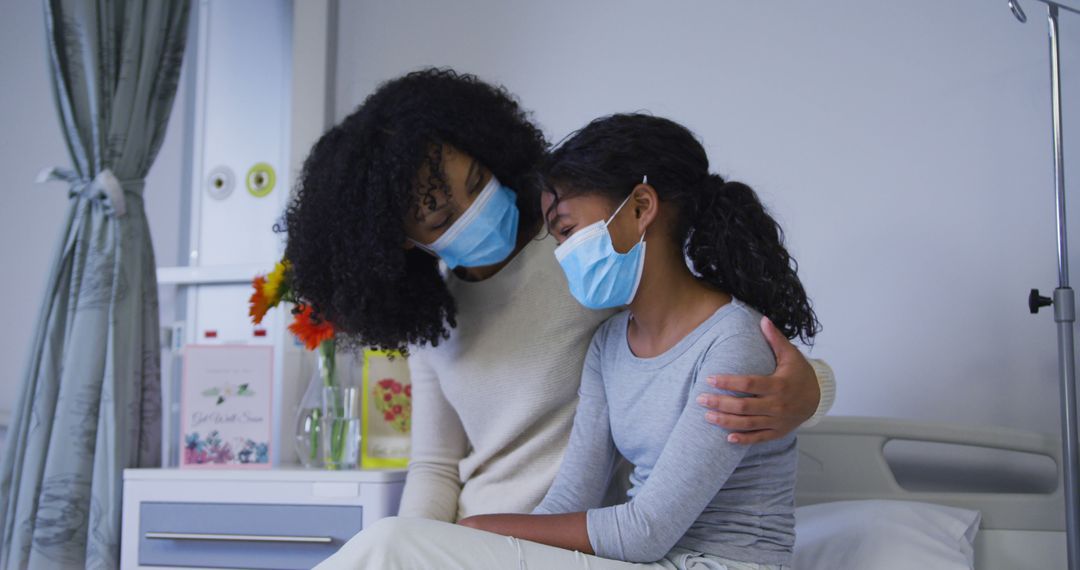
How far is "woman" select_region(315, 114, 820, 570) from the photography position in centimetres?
109

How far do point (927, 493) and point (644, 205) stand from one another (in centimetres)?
86

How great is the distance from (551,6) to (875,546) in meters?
1.41

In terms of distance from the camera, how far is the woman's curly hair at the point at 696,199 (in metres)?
1.24

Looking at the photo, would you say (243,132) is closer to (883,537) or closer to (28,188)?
(28,188)

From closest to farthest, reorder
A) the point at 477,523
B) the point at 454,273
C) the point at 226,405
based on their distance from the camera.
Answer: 1. the point at 477,523
2. the point at 454,273
3. the point at 226,405

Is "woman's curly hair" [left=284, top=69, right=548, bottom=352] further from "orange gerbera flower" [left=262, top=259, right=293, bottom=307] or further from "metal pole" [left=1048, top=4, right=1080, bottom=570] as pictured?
"metal pole" [left=1048, top=4, right=1080, bottom=570]

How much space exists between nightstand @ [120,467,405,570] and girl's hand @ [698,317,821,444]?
83cm

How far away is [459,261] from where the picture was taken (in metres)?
1.45

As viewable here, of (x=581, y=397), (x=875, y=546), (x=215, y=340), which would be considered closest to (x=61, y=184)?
(x=215, y=340)

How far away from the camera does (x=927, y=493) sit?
170cm

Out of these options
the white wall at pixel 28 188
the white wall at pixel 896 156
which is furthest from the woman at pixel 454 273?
the white wall at pixel 28 188

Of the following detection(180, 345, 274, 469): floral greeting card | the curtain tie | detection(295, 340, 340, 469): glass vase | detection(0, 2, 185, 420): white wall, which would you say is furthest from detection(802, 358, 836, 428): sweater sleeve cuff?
detection(0, 2, 185, 420): white wall

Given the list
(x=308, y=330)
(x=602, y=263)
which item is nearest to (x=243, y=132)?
(x=308, y=330)

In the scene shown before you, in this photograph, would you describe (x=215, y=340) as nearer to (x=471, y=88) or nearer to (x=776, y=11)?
(x=471, y=88)
